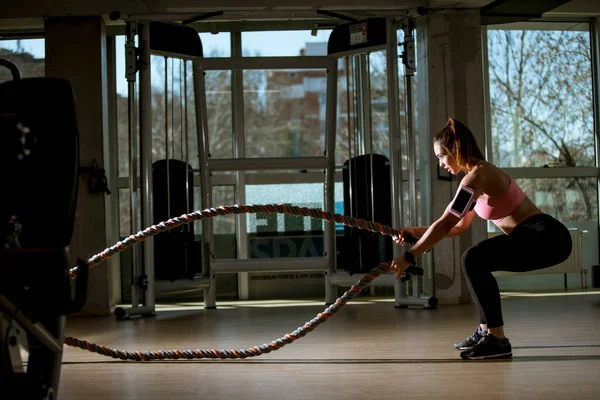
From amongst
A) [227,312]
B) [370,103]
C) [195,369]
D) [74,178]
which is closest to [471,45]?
[370,103]

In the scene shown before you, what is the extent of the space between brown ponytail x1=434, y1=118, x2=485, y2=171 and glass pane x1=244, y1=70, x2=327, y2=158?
381 centimetres

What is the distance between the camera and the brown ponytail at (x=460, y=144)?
3518 mm

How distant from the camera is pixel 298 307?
6230 millimetres

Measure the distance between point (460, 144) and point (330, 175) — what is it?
113 inches

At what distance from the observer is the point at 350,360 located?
3680 mm

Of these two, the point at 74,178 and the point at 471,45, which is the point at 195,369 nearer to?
the point at 74,178

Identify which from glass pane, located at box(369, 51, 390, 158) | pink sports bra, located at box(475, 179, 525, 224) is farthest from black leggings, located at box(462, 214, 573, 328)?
glass pane, located at box(369, 51, 390, 158)

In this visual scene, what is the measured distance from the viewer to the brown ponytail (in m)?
3.52

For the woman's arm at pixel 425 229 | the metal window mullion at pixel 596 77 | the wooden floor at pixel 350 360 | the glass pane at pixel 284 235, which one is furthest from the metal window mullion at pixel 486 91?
the woman's arm at pixel 425 229

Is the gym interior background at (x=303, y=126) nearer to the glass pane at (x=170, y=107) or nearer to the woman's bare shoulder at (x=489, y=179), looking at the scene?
the glass pane at (x=170, y=107)

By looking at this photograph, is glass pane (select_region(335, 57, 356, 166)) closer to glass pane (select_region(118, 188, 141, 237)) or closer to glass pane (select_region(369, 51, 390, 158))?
glass pane (select_region(369, 51, 390, 158))

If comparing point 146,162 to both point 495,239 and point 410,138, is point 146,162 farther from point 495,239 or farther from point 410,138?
point 495,239

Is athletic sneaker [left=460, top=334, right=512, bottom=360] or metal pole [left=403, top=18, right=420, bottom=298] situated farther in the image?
metal pole [left=403, top=18, right=420, bottom=298]

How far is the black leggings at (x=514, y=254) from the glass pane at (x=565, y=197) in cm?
392
